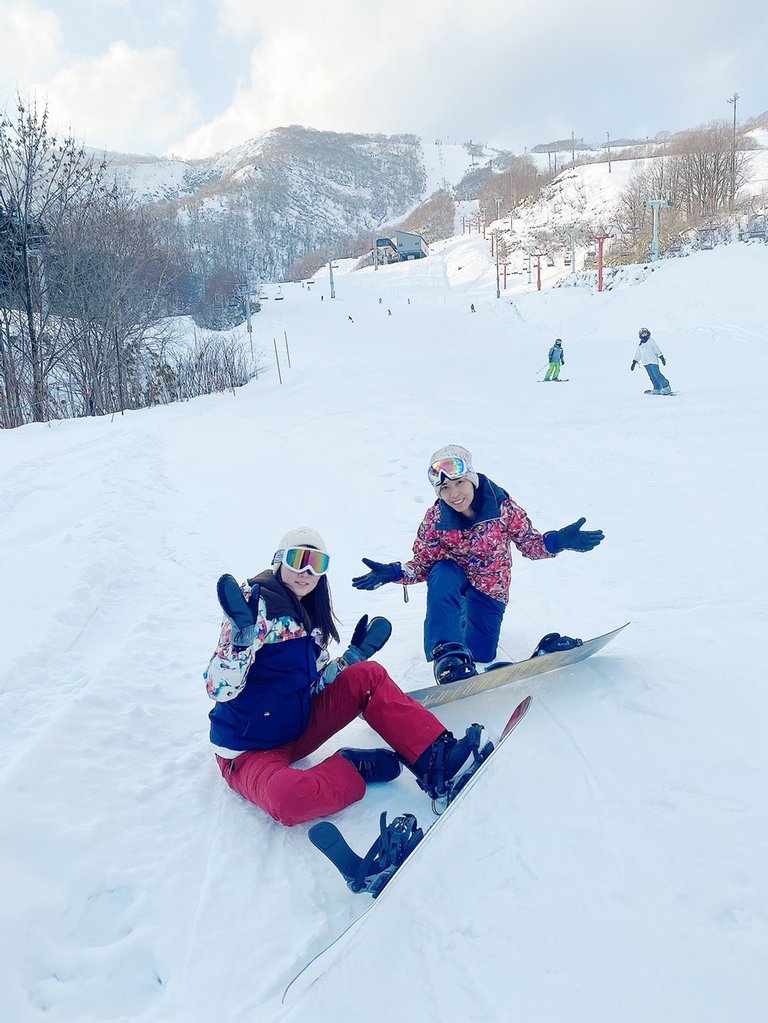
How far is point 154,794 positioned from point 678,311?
64.2 ft

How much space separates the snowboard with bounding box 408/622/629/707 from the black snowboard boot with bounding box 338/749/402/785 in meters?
0.38

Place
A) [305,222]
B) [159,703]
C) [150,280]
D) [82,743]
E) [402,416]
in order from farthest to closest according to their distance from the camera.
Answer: [305,222]
[150,280]
[402,416]
[159,703]
[82,743]

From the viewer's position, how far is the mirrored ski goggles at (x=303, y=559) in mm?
2299

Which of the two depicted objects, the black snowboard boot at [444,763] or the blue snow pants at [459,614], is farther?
the blue snow pants at [459,614]

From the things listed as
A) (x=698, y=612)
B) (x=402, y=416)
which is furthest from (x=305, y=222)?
(x=698, y=612)

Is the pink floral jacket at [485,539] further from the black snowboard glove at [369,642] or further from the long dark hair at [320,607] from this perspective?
the long dark hair at [320,607]

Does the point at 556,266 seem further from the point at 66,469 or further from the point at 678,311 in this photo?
the point at 66,469

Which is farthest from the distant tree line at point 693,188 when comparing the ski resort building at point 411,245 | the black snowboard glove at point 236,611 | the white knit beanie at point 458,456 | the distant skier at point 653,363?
the black snowboard glove at point 236,611

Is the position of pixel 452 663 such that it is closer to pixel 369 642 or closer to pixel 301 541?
pixel 369 642

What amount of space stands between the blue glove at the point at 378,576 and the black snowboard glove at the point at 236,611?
2.87ft

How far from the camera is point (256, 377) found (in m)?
20.6

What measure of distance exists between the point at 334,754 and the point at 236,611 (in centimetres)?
63

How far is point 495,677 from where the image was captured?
269cm

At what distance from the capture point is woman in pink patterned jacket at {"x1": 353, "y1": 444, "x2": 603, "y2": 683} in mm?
2854
